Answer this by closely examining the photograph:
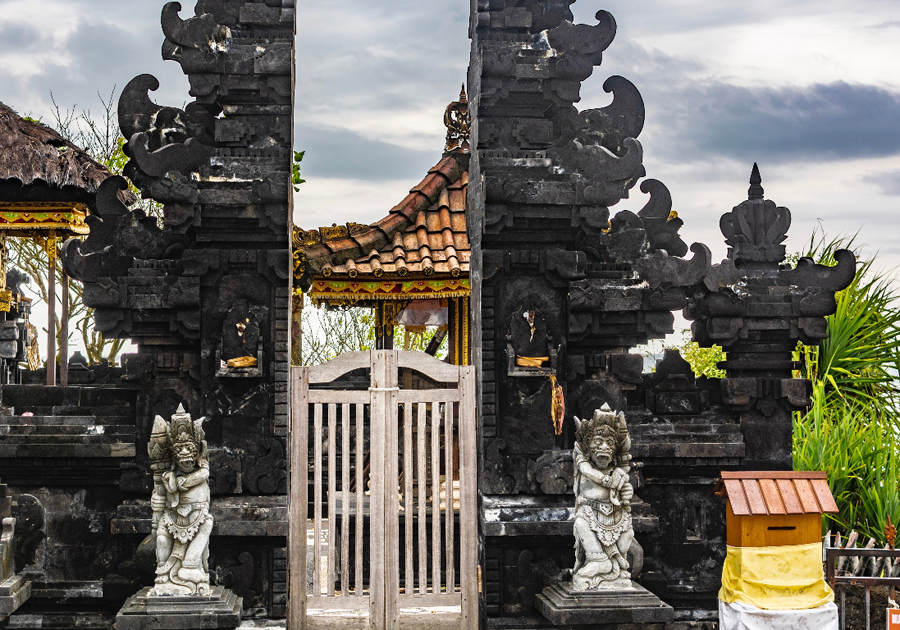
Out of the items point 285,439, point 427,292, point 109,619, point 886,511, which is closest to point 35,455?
point 109,619

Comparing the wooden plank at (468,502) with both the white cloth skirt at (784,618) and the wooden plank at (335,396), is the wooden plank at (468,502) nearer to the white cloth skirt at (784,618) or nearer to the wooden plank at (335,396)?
the wooden plank at (335,396)

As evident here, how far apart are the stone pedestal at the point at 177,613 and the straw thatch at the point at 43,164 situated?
214 inches

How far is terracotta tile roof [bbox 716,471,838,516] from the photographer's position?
6.25m

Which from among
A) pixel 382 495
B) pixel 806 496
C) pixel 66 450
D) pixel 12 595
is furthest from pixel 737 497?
pixel 12 595

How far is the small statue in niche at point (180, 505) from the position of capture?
639 centimetres

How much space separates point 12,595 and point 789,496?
5.74m

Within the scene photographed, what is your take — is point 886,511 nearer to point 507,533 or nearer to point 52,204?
point 507,533

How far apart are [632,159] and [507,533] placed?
10.1 ft

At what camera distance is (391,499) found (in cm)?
708

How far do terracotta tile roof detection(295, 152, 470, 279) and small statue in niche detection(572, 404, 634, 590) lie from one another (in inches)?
194

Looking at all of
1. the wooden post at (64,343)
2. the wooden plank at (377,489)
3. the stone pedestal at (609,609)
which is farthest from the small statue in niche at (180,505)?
the wooden post at (64,343)

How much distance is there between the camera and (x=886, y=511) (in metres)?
9.18

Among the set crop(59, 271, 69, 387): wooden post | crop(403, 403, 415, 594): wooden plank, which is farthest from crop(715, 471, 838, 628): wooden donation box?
crop(59, 271, 69, 387): wooden post

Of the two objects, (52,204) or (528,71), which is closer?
(528,71)
